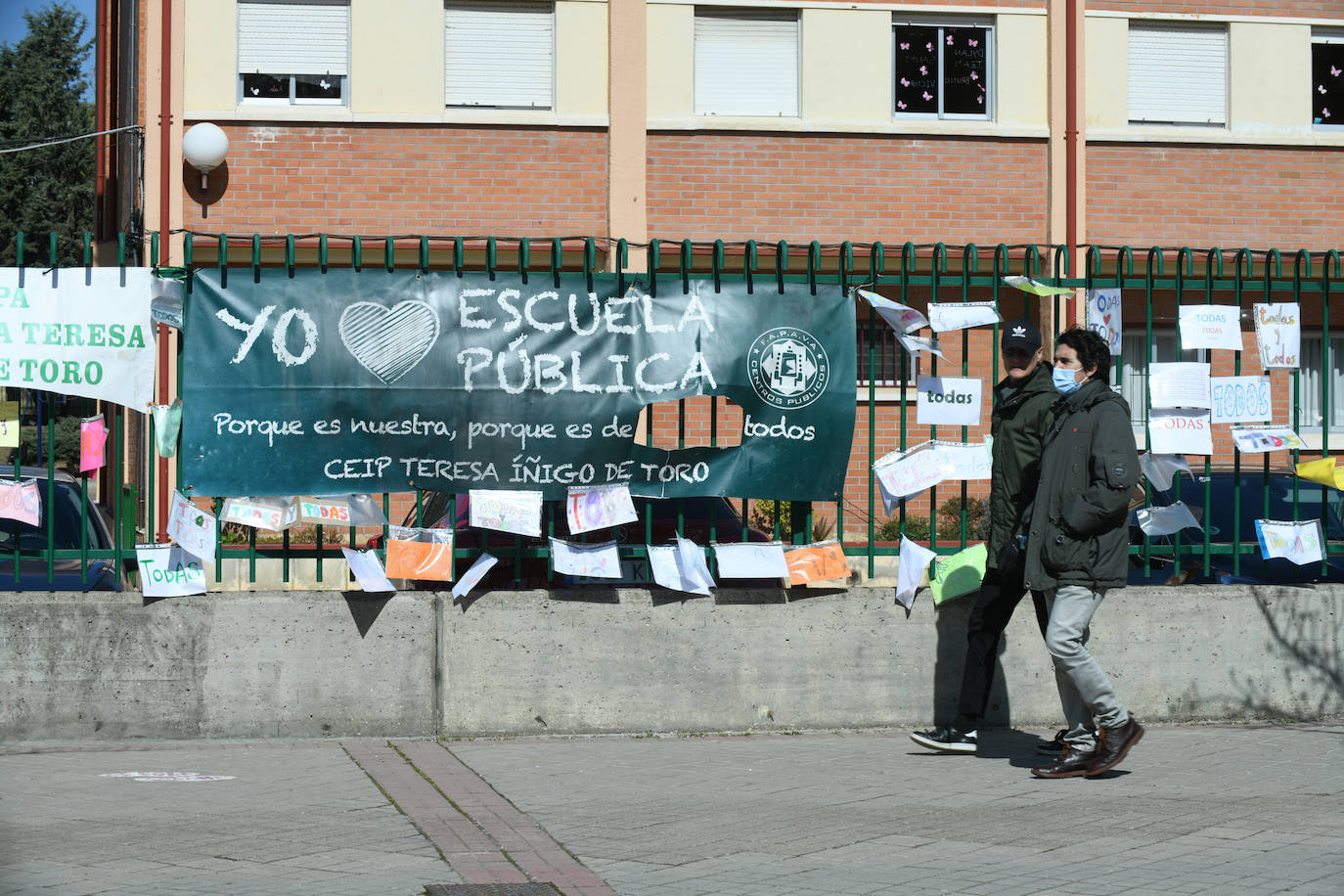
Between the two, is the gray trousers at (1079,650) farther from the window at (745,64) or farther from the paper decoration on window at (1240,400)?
the window at (745,64)

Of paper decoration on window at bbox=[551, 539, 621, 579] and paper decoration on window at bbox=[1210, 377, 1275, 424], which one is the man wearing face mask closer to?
paper decoration on window at bbox=[1210, 377, 1275, 424]

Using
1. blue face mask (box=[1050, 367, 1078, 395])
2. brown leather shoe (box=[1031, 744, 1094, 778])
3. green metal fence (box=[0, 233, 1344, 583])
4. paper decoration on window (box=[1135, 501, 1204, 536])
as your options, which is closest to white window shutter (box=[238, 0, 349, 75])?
green metal fence (box=[0, 233, 1344, 583])

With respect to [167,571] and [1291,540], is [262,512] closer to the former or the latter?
[167,571]

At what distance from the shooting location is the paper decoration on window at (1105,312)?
7.44 metres

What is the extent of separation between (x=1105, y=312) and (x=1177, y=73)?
12.2 m

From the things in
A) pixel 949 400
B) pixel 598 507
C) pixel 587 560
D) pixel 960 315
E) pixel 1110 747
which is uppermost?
pixel 960 315

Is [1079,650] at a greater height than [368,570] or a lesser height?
lesser

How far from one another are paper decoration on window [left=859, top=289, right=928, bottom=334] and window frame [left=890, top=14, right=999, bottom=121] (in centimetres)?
1103

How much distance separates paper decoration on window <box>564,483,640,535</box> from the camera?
23.6 ft

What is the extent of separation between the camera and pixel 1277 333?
25.5 ft

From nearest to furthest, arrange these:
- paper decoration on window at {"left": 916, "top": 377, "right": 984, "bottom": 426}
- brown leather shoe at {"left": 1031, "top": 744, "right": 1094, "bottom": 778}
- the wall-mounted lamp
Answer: brown leather shoe at {"left": 1031, "top": 744, "right": 1094, "bottom": 778} < paper decoration on window at {"left": 916, "top": 377, "right": 984, "bottom": 426} < the wall-mounted lamp

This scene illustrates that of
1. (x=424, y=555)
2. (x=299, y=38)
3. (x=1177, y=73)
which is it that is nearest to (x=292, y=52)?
(x=299, y=38)

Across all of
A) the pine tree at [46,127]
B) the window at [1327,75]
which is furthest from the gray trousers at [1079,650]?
the pine tree at [46,127]

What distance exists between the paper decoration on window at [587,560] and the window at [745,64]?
36.6 feet
